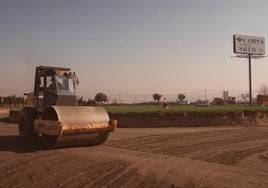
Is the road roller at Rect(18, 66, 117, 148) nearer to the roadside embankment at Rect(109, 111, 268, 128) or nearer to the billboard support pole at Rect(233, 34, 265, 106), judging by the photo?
the roadside embankment at Rect(109, 111, 268, 128)

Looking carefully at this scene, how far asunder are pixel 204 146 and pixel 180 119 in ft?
50.0

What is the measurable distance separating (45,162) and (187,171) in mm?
4445

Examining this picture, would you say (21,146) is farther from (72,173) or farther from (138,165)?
(138,165)

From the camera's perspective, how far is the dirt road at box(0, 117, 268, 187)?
356 inches

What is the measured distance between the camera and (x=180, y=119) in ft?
101

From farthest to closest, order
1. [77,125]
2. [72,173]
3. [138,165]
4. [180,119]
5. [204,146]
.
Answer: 1. [180,119]
2. [204,146]
3. [77,125]
4. [138,165]
5. [72,173]

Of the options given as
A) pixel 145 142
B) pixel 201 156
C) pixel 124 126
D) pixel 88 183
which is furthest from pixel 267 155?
pixel 124 126

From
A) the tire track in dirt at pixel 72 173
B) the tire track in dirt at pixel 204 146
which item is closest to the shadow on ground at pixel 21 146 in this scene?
the tire track in dirt at pixel 72 173

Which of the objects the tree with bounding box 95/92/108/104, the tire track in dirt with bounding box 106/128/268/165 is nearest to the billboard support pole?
the tree with bounding box 95/92/108/104

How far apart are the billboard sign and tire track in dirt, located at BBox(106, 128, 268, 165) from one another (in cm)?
4456

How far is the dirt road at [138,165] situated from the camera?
29.6 ft

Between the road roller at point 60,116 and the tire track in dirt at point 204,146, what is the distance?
68.8 inches

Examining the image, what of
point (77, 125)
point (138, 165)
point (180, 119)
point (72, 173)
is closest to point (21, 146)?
point (77, 125)

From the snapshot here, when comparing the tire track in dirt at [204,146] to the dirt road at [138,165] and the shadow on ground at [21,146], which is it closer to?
the dirt road at [138,165]
